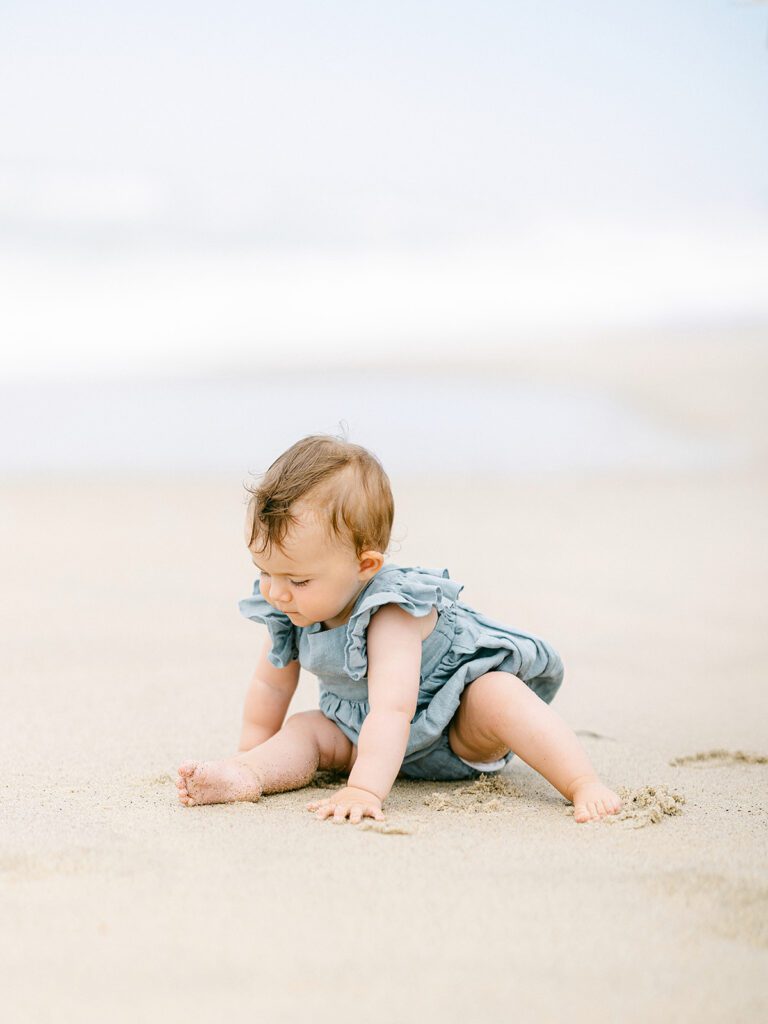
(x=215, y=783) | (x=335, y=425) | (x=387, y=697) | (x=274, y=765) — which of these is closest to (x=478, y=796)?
(x=387, y=697)

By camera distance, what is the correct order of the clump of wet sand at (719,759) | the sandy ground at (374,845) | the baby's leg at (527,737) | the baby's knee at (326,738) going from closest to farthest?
the sandy ground at (374,845) < the baby's leg at (527,737) < the baby's knee at (326,738) < the clump of wet sand at (719,759)

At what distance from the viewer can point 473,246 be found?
1712cm

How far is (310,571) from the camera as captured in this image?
2.20 metres

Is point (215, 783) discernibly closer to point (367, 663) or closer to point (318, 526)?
point (367, 663)

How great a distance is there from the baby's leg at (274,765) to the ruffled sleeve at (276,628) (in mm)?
128

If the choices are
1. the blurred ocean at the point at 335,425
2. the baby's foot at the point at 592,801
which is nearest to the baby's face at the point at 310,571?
the baby's foot at the point at 592,801

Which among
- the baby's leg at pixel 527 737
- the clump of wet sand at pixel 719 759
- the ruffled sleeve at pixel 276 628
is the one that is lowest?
the clump of wet sand at pixel 719 759

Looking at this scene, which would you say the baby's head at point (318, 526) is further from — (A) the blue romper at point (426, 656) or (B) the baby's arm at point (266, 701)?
(B) the baby's arm at point (266, 701)

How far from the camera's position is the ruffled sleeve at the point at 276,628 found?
239 cm

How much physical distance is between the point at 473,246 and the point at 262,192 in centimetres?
320

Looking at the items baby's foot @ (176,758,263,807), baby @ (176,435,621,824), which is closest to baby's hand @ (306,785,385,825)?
baby @ (176,435,621,824)

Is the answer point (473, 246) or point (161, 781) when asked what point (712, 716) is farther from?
point (473, 246)

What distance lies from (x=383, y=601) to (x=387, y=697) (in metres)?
0.18

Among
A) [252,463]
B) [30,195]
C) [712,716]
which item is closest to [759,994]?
[712,716]
